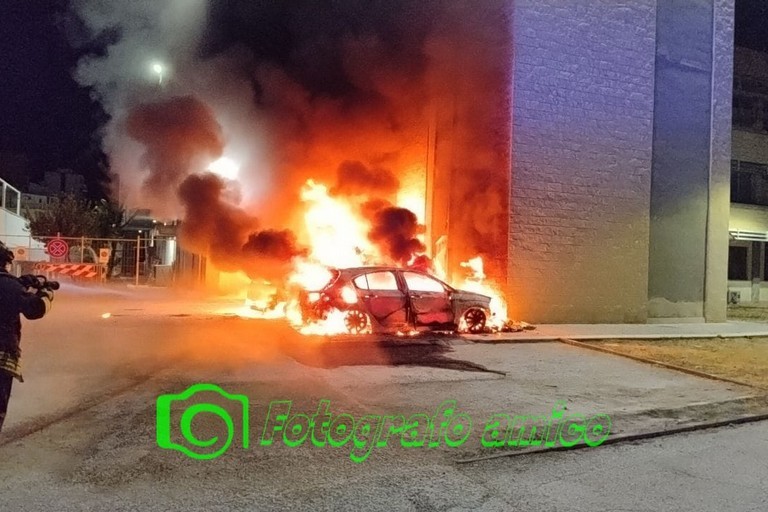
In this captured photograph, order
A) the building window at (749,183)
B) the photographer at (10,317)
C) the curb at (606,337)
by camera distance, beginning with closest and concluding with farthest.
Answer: the photographer at (10,317), the curb at (606,337), the building window at (749,183)

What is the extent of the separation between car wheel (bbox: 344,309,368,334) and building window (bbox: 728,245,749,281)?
21.1 metres

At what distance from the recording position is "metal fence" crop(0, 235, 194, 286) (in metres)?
20.1

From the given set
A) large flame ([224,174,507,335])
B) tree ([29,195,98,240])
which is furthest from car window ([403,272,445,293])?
tree ([29,195,98,240])

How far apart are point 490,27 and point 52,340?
10.9 m

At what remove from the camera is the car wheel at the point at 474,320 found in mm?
11578

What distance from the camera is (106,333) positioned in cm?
1047

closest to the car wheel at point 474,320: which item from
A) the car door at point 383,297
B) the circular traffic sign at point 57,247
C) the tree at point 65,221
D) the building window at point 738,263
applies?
the car door at point 383,297

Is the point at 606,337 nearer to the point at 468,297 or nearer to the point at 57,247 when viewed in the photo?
the point at 468,297

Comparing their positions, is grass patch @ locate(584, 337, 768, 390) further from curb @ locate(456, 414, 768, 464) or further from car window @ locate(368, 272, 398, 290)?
car window @ locate(368, 272, 398, 290)

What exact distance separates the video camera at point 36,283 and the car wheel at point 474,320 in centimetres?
811

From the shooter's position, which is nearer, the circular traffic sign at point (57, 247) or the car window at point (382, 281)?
the car window at point (382, 281)

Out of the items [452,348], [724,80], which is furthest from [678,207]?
[452,348]

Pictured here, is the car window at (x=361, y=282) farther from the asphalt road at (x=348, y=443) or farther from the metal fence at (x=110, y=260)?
the metal fence at (x=110, y=260)

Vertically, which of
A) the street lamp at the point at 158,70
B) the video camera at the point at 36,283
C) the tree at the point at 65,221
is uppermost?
the street lamp at the point at 158,70
